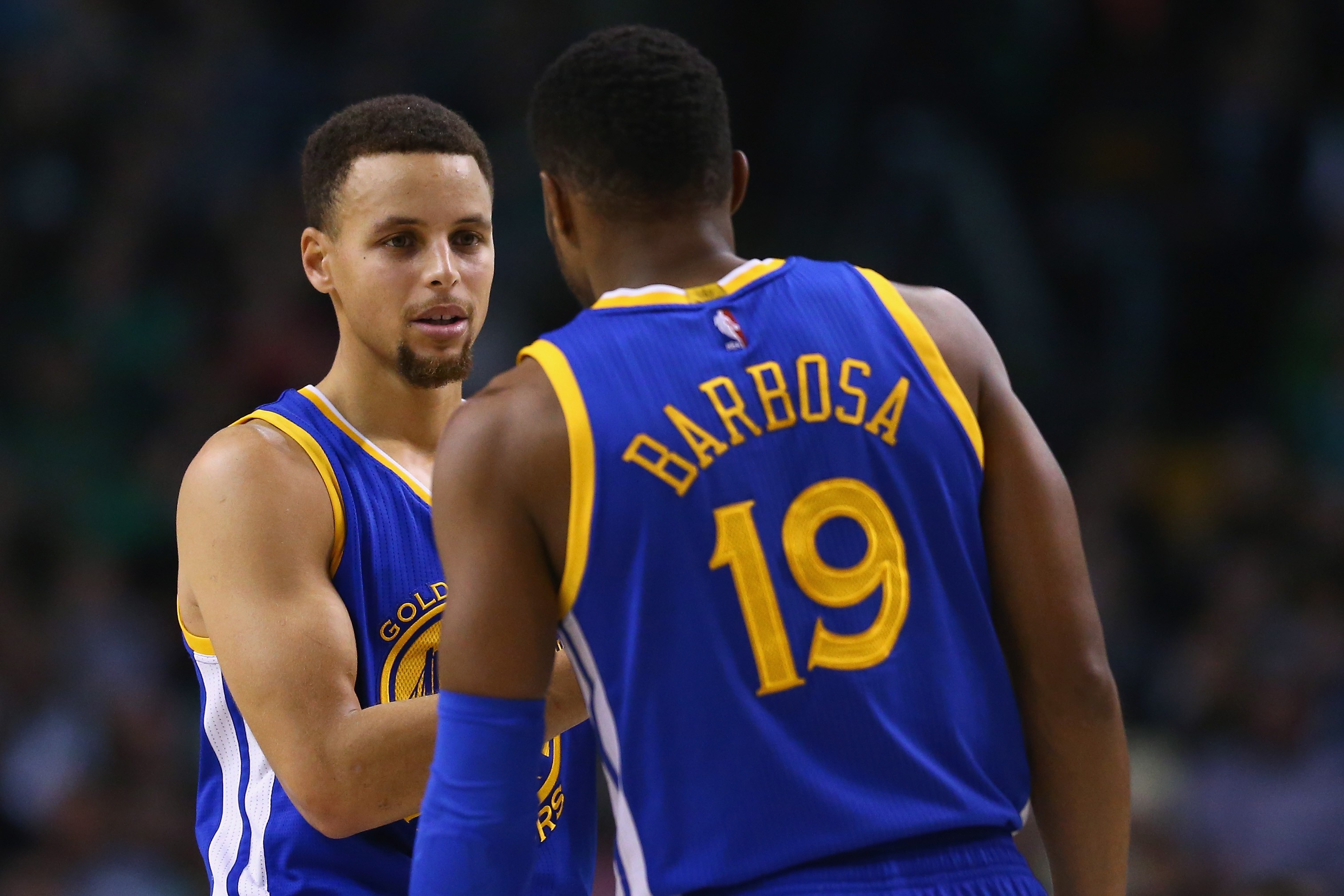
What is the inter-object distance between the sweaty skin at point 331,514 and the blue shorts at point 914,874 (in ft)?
1.41

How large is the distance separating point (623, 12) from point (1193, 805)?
5499 mm

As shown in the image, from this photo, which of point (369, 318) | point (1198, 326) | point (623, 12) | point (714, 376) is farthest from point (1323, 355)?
point (714, 376)

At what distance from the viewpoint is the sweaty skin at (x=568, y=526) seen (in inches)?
79.6

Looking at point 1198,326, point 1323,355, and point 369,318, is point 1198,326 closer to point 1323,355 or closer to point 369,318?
point 1323,355

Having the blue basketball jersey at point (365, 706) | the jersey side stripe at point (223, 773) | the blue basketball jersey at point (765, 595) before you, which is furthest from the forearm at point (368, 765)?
the blue basketball jersey at point (765, 595)

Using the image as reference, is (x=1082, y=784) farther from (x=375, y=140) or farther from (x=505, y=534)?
(x=375, y=140)

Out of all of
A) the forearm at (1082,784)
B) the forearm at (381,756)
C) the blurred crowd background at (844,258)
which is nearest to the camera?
the forearm at (1082,784)

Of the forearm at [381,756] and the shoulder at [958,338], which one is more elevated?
the shoulder at [958,338]

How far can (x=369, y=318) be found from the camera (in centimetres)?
317

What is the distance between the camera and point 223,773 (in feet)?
9.88

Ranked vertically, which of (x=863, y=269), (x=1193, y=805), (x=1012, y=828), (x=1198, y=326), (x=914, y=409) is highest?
(x=1198, y=326)

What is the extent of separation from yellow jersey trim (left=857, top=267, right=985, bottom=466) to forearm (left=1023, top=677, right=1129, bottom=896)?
0.38 metres

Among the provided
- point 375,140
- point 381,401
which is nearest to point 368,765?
point 381,401

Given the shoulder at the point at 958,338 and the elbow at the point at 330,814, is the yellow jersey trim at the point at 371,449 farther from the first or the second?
the shoulder at the point at 958,338
